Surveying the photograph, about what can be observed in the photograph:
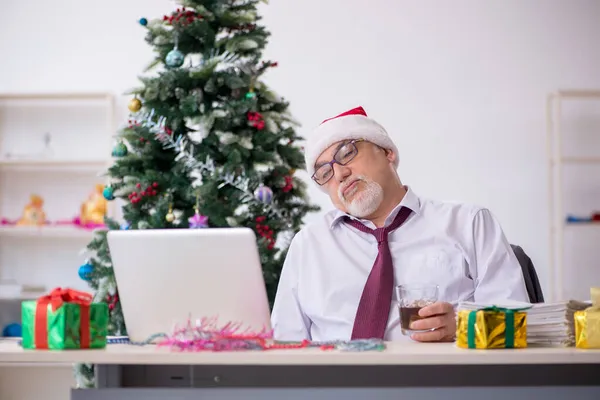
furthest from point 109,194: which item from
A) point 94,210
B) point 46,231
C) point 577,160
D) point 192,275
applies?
point 577,160

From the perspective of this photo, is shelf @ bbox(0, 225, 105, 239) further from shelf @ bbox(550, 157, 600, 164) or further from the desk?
the desk

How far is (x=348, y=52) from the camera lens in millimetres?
5293

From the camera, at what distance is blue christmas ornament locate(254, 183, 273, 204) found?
3.04 metres

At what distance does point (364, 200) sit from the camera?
2469mm

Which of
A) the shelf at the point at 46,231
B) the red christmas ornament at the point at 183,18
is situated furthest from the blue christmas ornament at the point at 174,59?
the shelf at the point at 46,231

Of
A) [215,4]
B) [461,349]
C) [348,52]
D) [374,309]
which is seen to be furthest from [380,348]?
[348,52]

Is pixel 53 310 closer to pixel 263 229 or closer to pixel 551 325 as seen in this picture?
pixel 551 325

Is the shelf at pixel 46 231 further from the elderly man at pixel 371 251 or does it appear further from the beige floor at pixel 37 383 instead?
the elderly man at pixel 371 251

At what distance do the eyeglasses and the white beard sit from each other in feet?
0.24

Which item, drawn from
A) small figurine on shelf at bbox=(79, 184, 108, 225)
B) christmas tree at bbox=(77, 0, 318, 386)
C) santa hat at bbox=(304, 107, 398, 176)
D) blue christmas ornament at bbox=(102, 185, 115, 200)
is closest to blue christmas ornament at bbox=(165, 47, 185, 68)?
christmas tree at bbox=(77, 0, 318, 386)

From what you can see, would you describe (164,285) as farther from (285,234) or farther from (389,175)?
(285,234)

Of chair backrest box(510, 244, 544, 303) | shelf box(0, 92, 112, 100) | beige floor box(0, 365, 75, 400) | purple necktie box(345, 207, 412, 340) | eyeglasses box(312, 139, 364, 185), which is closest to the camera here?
purple necktie box(345, 207, 412, 340)

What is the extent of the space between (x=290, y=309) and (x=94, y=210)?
2.79 meters

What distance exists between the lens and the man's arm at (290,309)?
95.6 inches
